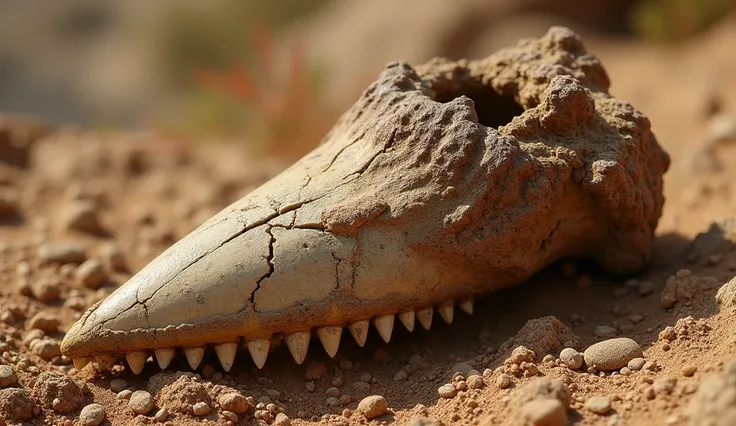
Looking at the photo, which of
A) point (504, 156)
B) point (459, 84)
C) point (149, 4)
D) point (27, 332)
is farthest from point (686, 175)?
point (149, 4)

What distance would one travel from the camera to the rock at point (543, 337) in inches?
108

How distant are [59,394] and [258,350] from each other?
0.65 meters

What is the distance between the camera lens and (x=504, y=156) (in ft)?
9.34

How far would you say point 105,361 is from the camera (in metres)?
2.83

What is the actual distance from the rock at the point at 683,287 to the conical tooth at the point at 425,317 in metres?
0.86

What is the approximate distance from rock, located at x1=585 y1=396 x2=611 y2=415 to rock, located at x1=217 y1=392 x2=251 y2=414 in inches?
41.9

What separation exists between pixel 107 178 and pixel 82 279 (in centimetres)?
187

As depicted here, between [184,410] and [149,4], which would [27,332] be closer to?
[184,410]

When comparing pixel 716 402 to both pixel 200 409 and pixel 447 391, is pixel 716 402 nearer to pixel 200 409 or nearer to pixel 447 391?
pixel 447 391

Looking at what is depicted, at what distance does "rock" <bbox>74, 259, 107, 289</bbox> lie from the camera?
145 inches

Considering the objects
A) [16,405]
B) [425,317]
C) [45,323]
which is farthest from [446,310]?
[45,323]

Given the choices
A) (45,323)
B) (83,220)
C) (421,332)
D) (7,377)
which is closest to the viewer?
(7,377)

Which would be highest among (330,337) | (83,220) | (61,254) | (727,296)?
(83,220)

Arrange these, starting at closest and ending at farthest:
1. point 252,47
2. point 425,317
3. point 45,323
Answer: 1. point 425,317
2. point 45,323
3. point 252,47
